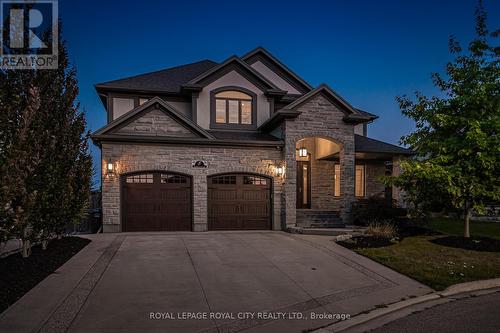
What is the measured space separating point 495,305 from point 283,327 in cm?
417

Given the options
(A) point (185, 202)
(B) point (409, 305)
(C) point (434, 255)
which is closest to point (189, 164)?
(A) point (185, 202)

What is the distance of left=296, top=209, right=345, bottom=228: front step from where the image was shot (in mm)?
14789

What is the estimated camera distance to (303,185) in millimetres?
18000

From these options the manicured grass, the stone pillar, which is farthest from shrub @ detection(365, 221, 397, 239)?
the manicured grass

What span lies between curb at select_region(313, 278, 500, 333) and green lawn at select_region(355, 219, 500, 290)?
18cm

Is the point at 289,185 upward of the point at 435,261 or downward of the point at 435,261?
upward

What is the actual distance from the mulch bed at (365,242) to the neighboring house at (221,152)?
3455 mm

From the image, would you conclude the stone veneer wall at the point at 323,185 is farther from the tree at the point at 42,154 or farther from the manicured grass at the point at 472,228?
the tree at the point at 42,154

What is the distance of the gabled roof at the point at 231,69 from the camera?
52.6 ft

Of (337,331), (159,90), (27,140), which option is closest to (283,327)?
(337,331)

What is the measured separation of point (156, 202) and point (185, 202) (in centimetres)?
125

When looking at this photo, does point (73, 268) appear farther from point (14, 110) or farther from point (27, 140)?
point (14, 110)

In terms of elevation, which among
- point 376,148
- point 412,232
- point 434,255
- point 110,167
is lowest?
point 412,232

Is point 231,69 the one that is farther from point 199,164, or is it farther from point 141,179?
point 141,179
